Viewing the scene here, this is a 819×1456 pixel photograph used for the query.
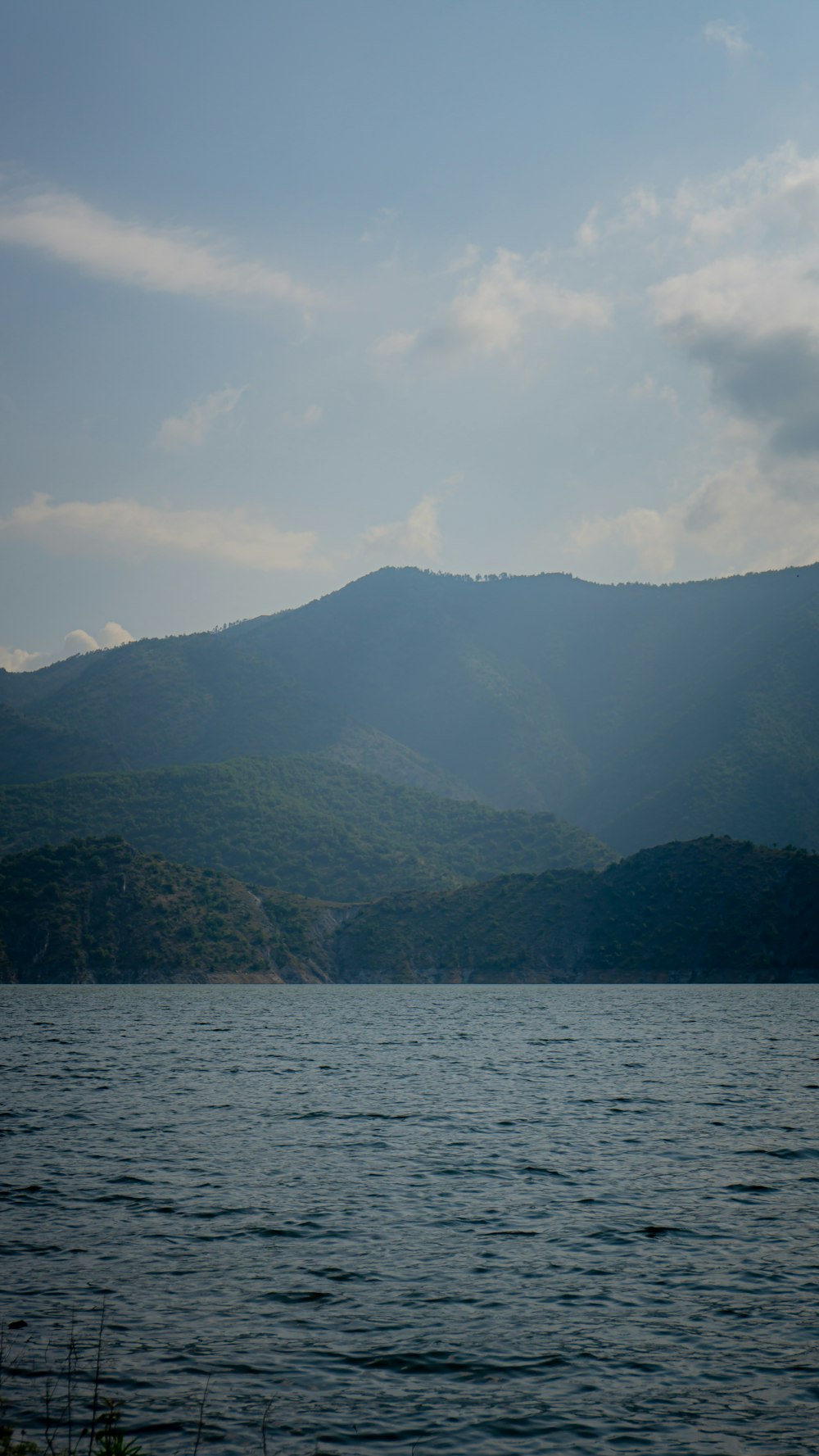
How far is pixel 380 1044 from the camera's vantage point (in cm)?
7881

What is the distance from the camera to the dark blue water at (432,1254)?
14.9m

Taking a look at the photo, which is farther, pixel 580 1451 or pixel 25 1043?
pixel 25 1043

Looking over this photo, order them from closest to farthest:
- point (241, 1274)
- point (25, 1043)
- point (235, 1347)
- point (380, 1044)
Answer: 1. point (235, 1347)
2. point (241, 1274)
3. point (25, 1043)
4. point (380, 1044)

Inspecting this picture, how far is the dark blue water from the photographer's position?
14.9m

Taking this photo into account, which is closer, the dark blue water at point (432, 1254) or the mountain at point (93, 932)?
the dark blue water at point (432, 1254)

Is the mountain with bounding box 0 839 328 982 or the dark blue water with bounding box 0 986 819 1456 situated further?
the mountain with bounding box 0 839 328 982

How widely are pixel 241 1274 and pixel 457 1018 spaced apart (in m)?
90.3

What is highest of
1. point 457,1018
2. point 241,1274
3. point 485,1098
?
point 241,1274

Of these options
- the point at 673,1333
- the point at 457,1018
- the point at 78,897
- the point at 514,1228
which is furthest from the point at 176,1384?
the point at 78,897

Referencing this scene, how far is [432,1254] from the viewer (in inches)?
898

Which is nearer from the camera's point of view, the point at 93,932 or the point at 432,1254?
the point at 432,1254

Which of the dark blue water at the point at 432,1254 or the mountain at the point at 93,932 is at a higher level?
the dark blue water at the point at 432,1254

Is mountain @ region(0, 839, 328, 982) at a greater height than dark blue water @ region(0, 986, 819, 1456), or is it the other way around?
dark blue water @ region(0, 986, 819, 1456)

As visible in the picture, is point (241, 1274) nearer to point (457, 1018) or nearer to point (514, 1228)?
point (514, 1228)
